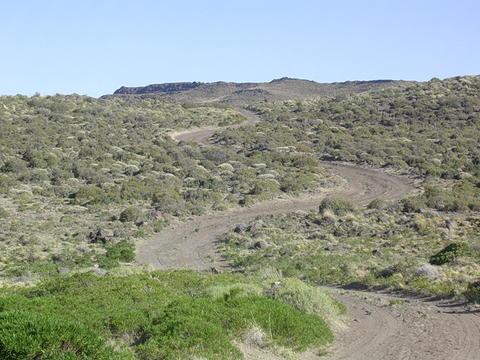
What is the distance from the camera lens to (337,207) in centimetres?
3728

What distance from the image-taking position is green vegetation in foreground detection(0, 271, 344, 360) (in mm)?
8664

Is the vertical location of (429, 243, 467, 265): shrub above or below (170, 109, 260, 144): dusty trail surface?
below

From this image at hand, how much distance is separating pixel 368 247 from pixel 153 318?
17.9 metres

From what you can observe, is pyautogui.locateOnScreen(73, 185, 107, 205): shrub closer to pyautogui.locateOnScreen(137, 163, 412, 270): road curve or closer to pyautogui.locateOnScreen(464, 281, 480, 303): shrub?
pyautogui.locateOnScreen(137, 163, 412, 270): road curve

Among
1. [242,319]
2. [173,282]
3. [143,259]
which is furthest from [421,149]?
[242,319]

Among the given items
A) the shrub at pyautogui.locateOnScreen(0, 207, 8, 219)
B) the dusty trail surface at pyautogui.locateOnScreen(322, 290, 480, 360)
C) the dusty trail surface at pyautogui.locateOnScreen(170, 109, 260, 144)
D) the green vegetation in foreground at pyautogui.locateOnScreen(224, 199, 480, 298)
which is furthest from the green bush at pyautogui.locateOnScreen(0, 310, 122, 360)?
the dusty trail surface at pyautogui.locateOnScreen(170, 109, 260, 144)

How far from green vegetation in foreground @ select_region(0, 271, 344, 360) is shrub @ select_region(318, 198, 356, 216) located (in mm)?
20156

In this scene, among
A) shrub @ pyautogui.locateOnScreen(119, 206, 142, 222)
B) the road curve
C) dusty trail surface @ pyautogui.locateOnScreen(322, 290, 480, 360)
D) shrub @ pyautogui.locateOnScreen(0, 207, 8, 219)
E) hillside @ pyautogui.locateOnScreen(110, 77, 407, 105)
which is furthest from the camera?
hillside @ pyautogui.locateOnScreen(110, 77, 407, 105)

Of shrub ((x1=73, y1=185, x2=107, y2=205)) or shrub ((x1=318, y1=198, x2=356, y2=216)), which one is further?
shrub ((x1=73, y1=185, x2=107, y2=205))

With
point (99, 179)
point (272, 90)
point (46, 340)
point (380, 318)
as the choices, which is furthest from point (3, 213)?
point (272, 90)

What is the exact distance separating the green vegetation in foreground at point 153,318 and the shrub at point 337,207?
20.2 metres

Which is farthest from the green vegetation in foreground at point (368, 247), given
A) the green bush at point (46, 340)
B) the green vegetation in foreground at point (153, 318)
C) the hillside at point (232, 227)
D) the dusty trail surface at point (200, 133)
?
the dusty trail surface at point (200, 133)

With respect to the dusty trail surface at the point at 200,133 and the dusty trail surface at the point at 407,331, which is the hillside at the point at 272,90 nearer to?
the dusty trail surface at the point at 200,133

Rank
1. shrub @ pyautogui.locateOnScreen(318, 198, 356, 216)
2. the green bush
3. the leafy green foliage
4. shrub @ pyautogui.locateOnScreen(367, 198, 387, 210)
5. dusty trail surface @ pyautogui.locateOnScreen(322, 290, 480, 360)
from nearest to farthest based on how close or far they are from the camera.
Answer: the green bush → dusty trail surface @ pyautogui.locateOnScreen(322, 290, 480, 360) → the leafy green foliage → shrub @ pyautogui.locateOnScreen(318, 198, 356, 216) → shrub @ pyautogui.locateOnScreen(367, 198, 387, 210)
